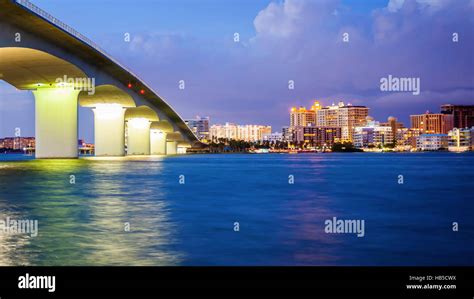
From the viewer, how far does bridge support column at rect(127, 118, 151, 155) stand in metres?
117

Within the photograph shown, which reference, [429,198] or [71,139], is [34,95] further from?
[429,198]

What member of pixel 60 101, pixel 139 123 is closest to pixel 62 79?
pixel 60 101

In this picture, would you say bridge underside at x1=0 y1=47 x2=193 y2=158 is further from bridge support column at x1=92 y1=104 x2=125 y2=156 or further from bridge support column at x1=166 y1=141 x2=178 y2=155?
bridge support column at x1=166 y1=141 x2=178 y2=155

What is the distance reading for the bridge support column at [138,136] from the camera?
385 feet

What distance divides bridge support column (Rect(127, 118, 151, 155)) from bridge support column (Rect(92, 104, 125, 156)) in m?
28.9

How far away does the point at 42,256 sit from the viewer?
9.48m

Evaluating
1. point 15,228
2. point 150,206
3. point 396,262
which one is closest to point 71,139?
point 150,206

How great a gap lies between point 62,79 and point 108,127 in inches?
955

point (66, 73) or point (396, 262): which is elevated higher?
point (66, 73)

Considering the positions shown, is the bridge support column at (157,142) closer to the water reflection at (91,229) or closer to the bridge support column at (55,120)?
the bridge support column at (55,120)

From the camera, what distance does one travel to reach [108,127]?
286 ft

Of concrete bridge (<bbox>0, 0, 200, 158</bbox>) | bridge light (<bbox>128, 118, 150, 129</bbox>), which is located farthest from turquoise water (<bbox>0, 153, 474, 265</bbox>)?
bridge light (<bbox>128, 118, 150, 129</bbox>)
